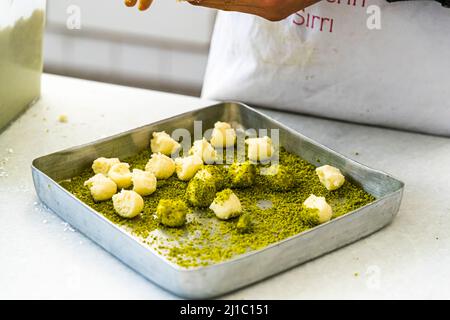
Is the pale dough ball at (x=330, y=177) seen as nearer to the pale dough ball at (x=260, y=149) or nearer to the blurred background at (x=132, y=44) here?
the pale dough ball at (x=260, y=149)

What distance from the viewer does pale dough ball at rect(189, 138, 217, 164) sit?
124cm

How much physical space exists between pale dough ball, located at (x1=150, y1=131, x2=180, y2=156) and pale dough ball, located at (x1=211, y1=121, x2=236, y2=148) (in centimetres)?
6

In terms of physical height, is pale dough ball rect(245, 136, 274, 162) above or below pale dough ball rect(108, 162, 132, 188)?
above

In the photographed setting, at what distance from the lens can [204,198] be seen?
3.61 ft

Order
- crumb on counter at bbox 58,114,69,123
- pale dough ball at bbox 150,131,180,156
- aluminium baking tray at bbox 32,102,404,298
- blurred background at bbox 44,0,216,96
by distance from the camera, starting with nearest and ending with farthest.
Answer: aluminium baking tray at bbox 32,102,404,298 → pale dough ball at bbox 150,131,180,156 → crumb on counter at bbox 58,114,69,123 → blurred background at bbox 44,0,216,96

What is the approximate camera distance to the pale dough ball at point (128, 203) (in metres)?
1.07

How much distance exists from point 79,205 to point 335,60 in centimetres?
57

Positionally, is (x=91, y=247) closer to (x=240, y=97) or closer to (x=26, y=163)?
(x=26, y=163)

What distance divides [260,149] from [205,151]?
89 mm

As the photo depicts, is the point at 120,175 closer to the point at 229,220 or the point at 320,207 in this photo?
the point at 229,220

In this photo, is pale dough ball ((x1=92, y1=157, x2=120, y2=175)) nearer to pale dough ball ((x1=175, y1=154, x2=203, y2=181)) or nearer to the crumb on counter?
pale dough ball ((x1=175, y1=154, x2=203, y2=181))

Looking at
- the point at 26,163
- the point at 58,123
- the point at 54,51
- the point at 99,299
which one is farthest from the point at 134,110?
the point at 54,51

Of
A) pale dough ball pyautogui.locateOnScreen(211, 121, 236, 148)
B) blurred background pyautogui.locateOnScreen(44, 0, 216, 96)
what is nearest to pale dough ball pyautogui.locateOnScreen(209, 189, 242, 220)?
pale dough ball pyautogui.locateOnScreen(211, 121, 236, 148)

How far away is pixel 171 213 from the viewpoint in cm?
105
